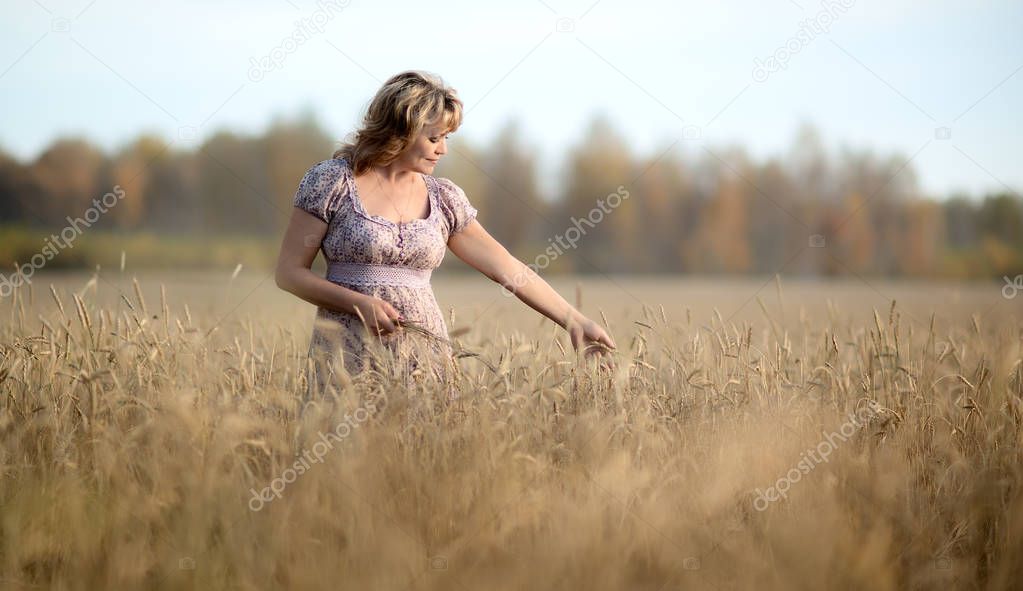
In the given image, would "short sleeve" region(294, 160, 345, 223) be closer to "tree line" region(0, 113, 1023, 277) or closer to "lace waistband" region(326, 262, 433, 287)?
"lace waistband" region(326, 262, 433, 287)

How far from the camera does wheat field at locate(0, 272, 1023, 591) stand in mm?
2211

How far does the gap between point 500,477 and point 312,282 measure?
46.4 inches

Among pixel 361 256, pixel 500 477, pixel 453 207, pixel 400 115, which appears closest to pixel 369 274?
pixel 361 256

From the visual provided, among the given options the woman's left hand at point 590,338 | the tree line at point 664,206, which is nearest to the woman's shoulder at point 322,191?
the woman's left hand at point 590,338

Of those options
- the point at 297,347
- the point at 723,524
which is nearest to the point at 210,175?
the point at 297,347

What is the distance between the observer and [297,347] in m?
4.15

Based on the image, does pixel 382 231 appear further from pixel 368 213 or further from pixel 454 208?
pixel 454 208

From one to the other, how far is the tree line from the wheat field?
110ft

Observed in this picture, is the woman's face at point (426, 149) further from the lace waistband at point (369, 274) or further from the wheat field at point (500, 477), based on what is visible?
the wheat field at point (500, 477)

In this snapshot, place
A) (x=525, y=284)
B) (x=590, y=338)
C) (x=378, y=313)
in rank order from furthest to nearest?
(x=525, y=284), (x=590, y=338), (x=378, y=313)

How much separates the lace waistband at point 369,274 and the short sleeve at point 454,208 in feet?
1.05

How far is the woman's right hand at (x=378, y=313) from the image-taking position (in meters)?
3.12

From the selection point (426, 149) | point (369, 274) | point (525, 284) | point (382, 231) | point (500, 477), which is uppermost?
point (426, 149)

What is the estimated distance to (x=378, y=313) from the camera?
3.12 m
